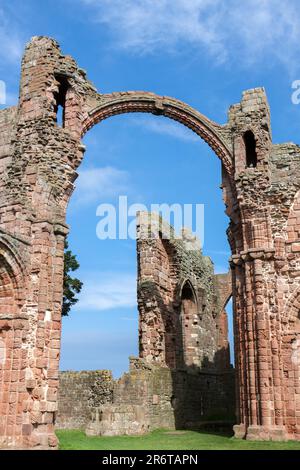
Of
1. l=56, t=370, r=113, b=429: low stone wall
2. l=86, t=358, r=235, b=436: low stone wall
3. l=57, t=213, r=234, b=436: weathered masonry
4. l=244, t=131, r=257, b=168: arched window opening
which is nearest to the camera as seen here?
l=86, t=358, r=235, b=436: low stone wall

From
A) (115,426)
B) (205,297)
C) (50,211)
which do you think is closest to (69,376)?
(115,426)

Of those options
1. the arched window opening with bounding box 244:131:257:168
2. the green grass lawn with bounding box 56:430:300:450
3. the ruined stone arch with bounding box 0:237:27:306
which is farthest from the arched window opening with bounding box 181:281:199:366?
the ruined stone arch with bounding box 0:237:27:306

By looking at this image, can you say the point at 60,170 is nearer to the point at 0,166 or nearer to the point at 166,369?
the point at 0,166

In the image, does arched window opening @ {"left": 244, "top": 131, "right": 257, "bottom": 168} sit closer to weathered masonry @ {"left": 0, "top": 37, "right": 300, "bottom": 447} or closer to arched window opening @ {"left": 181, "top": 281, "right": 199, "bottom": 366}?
weathered masonry @ {"left": 0, "top": 37, "right": 300, "bottom": 447}

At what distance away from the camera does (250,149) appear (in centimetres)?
1427

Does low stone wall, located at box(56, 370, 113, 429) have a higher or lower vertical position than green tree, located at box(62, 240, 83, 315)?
lower

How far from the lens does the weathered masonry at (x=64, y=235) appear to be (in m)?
10.9

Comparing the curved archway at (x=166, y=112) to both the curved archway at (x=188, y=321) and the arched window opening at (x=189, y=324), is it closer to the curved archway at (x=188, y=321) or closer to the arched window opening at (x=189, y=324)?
the curved archway at (x=188, y=321)

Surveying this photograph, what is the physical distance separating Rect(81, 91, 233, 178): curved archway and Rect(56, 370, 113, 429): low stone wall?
295 inches

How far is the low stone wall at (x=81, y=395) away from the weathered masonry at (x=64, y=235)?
575cm

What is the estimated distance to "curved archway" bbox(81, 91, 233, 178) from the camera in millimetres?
14086

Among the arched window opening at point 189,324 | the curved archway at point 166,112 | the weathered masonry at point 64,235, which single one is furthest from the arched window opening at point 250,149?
the arched window opening at point 189,324

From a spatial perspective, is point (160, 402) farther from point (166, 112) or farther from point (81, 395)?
point (166, 112)
